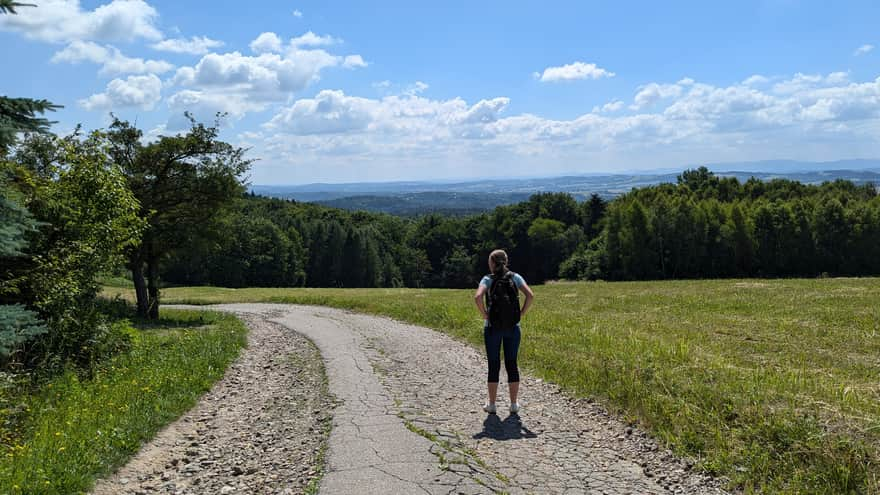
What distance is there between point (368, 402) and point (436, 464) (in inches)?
118

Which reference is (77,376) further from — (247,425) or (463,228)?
(463,228)

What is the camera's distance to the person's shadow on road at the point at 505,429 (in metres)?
7.85

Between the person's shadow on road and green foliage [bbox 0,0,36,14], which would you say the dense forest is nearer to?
green foliage [bbox 0,0,36,14]

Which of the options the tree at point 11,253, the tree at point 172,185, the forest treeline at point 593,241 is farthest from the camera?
the forest treeline at point 593,241

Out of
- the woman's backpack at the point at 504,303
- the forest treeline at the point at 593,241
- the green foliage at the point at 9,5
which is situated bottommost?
the forest treeline at the point at 593,241

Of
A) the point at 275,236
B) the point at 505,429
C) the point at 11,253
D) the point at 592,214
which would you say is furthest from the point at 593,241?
the point at 11,253

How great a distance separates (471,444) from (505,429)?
85 centimetres

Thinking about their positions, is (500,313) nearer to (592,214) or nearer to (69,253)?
(69,253)

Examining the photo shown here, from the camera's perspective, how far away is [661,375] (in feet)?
30.5

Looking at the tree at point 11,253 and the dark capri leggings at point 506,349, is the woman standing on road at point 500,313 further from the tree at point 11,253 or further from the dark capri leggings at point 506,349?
the tree at point 11,253

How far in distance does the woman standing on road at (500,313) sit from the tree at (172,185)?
740 inches

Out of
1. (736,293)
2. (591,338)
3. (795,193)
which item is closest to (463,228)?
(795,193)

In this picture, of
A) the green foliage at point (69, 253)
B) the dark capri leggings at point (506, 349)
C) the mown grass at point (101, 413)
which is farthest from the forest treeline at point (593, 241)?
the dark capri leggings at point (506, 349)

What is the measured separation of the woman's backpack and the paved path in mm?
1435
